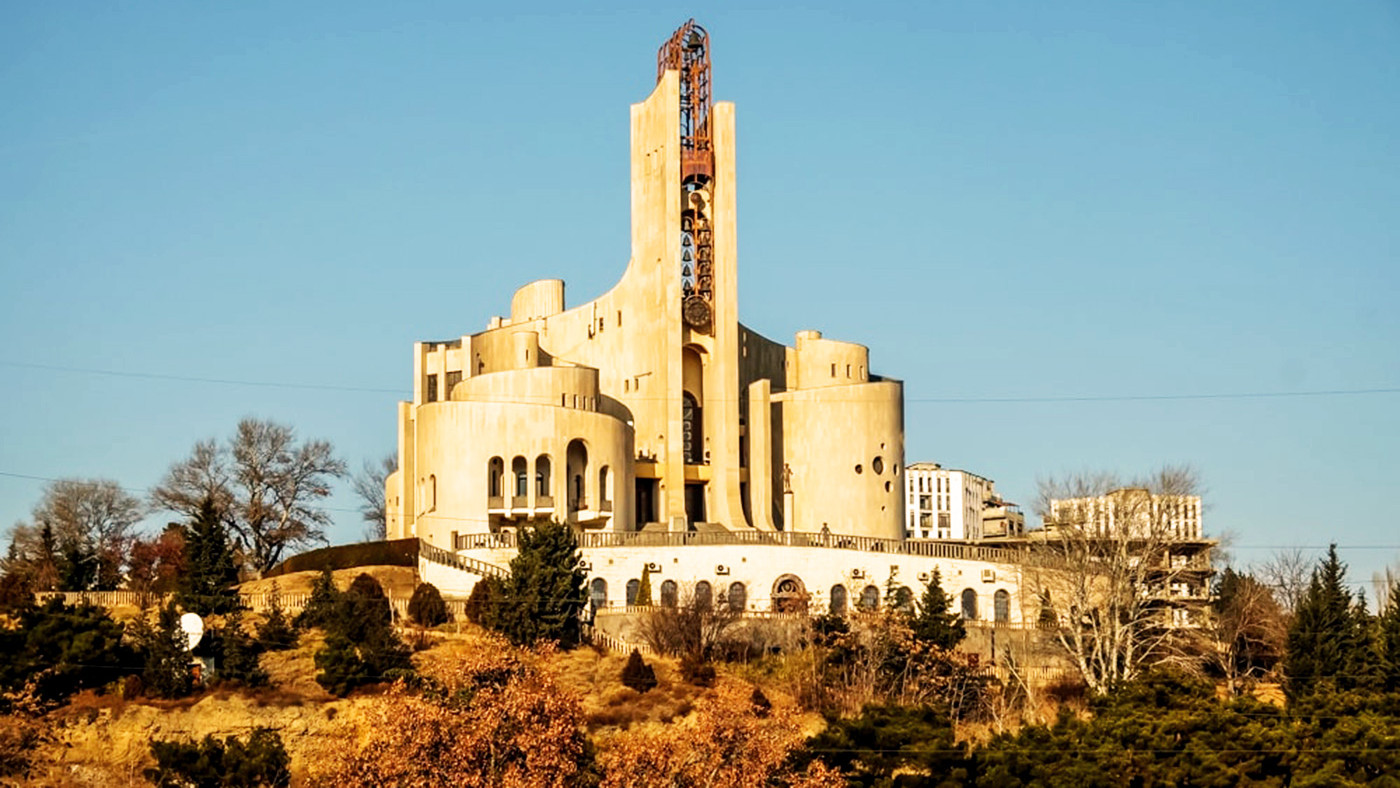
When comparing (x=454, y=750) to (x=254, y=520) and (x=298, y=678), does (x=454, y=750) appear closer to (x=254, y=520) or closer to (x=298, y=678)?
(x=298, y=678)

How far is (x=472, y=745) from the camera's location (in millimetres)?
49594

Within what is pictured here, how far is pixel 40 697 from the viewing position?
64.2m

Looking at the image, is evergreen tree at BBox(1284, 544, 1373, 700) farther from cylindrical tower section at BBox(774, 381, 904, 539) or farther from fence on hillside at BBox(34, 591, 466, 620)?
fence on hillside at BBox(34, 591, 466, 620)

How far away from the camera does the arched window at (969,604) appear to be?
8056 centimetres

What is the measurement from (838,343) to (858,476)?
6.91 m

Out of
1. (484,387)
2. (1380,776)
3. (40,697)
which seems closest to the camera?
(1380,776)

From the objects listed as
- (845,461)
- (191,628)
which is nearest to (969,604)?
(845,461)

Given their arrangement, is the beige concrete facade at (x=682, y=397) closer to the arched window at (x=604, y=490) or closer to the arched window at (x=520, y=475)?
the arched window at (x=604, y=490)

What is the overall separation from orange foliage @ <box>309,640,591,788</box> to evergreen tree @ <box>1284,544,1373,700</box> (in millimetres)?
29386

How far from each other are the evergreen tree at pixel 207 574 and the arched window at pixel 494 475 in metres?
11.6

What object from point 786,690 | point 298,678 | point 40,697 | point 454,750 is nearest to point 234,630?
point 298,678

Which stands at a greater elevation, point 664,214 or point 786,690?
point 664,214

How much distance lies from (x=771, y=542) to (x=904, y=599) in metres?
6.14

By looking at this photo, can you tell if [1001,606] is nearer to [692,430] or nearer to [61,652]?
[692,430]
